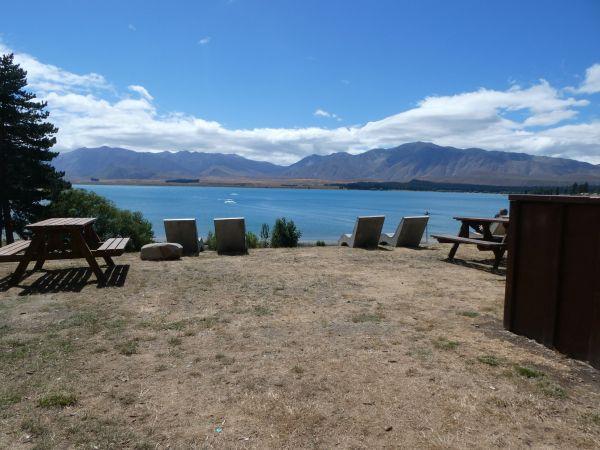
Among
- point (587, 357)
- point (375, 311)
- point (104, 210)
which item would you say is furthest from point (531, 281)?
point (104, 210)

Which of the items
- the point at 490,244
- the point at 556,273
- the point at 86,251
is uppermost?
the point at 556,273

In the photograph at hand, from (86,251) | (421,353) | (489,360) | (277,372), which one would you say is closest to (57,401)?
(277,372)

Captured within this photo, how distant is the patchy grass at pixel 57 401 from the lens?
345 centimetres

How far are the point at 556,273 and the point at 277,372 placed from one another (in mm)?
2962

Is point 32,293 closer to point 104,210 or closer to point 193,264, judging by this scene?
point 193,264

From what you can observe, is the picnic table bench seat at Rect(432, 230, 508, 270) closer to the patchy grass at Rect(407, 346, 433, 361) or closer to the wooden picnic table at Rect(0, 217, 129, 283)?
the patchy grass at Rect(407, 346, 433, 361)

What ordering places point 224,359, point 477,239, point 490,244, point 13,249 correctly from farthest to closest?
point 477,239, point 490,244, point 13,249, point 224,359

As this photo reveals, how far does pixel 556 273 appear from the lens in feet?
15.1

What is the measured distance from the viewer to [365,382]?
12.9ft

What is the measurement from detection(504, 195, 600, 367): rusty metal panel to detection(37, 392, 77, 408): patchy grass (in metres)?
4.56

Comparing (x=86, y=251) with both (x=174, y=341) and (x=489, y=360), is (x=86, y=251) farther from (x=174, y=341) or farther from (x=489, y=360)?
(x=489, y=360)

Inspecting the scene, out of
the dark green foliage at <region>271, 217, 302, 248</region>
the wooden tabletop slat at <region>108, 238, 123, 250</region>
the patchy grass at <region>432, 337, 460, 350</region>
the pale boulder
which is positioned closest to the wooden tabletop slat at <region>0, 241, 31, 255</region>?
the wooden tabletop slat at <region>108, 238, 123, 250</region>

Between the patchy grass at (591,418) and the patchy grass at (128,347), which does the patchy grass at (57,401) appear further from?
the patchy grass at (591,418)

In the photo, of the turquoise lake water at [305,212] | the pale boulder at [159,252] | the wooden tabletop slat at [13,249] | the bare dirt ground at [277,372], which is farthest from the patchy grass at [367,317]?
the turquoise lake water at [305,212]
